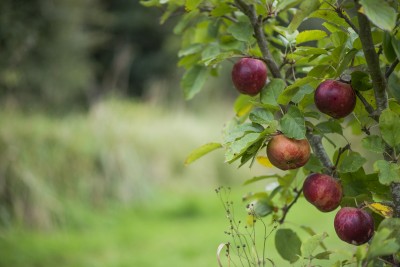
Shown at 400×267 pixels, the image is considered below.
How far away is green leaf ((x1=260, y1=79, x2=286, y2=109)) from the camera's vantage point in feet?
3.69

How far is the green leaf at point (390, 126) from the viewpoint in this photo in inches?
38.3

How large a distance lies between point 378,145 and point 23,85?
9.23 metres

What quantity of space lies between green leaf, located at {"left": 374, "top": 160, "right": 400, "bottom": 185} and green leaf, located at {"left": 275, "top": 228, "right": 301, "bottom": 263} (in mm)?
371

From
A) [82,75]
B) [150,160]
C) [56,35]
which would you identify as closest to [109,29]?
[82,75]

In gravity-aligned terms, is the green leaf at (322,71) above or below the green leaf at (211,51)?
below

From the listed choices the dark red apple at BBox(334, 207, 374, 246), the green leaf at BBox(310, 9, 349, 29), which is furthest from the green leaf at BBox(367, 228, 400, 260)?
the green leaf at BBox(310, 9, 349, 29)

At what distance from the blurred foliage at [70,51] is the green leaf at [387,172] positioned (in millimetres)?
5888

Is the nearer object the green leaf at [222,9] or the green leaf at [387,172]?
the green leaf at [387,172]

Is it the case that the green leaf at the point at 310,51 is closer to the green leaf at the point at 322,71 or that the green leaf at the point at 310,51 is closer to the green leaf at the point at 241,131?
the green leaf at the point at 322,71

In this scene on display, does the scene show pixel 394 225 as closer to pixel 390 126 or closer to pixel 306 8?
pixel 390 126

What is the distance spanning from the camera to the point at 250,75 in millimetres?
1193

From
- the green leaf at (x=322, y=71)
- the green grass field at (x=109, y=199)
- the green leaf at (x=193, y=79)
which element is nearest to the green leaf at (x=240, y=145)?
the green leaf at (x=322, y=71)

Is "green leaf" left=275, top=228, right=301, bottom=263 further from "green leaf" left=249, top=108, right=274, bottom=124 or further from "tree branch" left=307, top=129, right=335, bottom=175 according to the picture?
"green leaf" left=249, top=108, right=274, bottom=124

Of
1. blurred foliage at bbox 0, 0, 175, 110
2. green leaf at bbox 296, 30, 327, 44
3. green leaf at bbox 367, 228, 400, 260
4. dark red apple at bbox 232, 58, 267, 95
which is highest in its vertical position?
blurred foliage at bbox 0, 0, 175, 110
